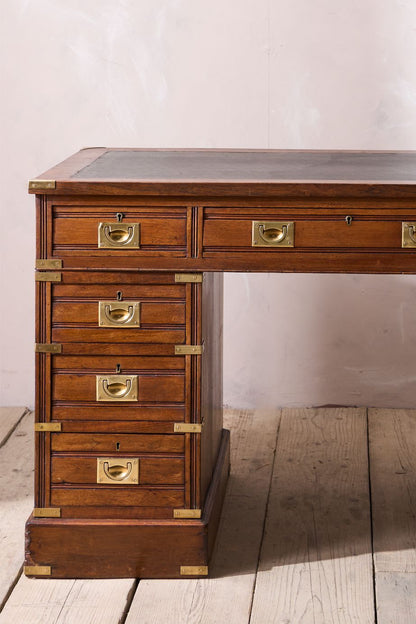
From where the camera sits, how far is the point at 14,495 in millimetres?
3062

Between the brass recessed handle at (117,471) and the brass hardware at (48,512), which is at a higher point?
the brass recessed handle at (117,471)

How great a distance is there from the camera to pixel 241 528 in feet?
9.25

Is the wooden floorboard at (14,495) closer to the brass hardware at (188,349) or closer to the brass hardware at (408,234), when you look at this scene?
the brass hardware at (188,349)

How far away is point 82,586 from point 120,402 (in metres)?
0.44

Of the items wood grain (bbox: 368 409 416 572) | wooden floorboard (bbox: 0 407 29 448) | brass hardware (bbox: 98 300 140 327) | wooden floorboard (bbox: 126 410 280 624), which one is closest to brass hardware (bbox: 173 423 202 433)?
brass hardware (bbox: 98 300 140 327)

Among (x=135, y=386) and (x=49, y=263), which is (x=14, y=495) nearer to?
(x=135, y=386)

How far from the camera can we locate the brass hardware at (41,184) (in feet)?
7.86

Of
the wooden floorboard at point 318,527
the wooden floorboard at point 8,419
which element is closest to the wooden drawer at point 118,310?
the wooden floorboard at point 318,527

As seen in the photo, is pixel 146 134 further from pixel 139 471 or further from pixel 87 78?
pixel 139 471

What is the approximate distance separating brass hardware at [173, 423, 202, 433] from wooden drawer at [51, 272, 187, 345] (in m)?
0.19

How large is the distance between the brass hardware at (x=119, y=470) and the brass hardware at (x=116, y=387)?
15 centimetres

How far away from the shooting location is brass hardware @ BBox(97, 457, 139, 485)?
250cm

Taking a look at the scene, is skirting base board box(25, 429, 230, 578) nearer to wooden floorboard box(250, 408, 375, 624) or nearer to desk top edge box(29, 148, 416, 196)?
wooden floorboard box(250, 408, 375, 624)

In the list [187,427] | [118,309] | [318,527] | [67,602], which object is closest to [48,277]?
[118,309]
